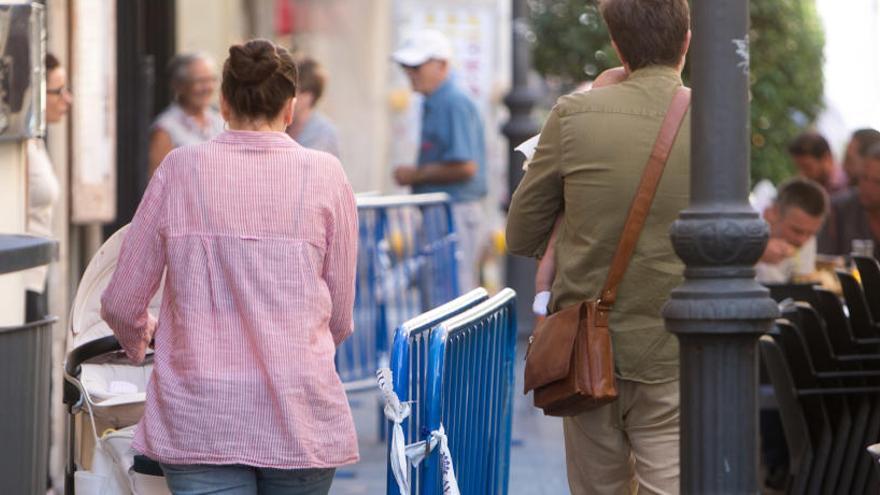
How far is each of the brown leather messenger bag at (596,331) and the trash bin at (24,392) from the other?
1.28 meters

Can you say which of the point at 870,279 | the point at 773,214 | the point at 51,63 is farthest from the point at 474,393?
the point at 773,214

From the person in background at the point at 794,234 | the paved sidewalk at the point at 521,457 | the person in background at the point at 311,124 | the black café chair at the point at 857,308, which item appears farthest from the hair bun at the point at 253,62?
the person in background at the point at 311,124

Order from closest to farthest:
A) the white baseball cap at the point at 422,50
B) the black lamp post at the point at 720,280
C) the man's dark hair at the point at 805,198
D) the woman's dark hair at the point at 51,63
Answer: the black lamp post at the point at 720,280 → the woman's dark hair at the point at 51,63 → the man's dark hair at the point at 805,198 → the white baseball cap at the point at 422,50

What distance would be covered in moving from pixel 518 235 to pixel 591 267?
10.0 inches

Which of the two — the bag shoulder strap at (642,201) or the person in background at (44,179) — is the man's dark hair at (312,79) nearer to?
the person in background at (44,179)

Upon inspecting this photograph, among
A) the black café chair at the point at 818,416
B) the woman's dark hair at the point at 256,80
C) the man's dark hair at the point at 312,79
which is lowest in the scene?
the black café chair at the point at 818,416

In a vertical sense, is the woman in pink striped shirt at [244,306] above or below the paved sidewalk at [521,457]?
above

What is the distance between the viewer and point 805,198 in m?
9.01

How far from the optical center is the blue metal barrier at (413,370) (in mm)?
4379

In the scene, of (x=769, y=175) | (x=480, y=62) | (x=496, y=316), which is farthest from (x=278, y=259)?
(x=480, y=62)

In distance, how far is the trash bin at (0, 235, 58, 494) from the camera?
4410mm

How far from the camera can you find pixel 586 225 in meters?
4.72

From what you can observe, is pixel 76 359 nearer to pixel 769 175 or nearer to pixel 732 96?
pixel 732 96

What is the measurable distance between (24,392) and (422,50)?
636 centimetres
